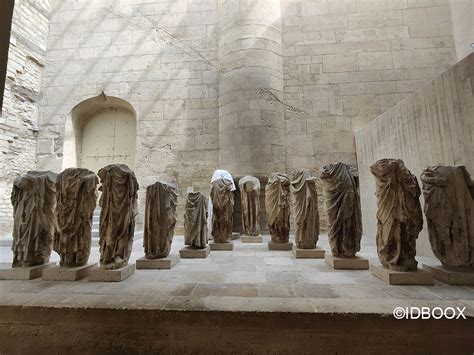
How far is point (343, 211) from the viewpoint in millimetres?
3535

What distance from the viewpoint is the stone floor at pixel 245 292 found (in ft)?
7.29

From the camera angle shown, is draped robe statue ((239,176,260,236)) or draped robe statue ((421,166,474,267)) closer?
draped robe statue ((421,166,474,267))

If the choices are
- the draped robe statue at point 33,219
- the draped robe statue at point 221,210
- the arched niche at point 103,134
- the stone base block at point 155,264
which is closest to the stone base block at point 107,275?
the stone base block at point 155,264

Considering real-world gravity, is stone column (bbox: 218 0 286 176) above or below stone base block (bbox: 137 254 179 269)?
above

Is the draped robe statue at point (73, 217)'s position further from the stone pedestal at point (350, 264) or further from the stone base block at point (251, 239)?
the stone base block at point (251, 239)

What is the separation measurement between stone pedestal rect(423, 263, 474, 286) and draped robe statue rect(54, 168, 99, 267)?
4083 millimetres

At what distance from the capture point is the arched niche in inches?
359

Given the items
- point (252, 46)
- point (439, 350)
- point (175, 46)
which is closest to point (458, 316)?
point (439, 350)

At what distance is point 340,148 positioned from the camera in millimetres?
7812

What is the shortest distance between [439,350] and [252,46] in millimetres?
8003

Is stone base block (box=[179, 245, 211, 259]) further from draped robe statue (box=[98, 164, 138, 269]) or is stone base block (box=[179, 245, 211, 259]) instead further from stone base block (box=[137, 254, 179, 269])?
draped robe statue (box=[98, 164, 138, 269])

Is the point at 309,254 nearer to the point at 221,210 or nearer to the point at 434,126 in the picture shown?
the point at 221,210

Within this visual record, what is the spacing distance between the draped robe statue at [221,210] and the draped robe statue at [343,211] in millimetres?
2216

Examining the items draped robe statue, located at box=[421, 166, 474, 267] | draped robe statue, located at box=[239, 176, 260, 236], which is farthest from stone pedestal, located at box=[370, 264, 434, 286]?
draped robe statue, located at box=[239, 176, 260, 236]
